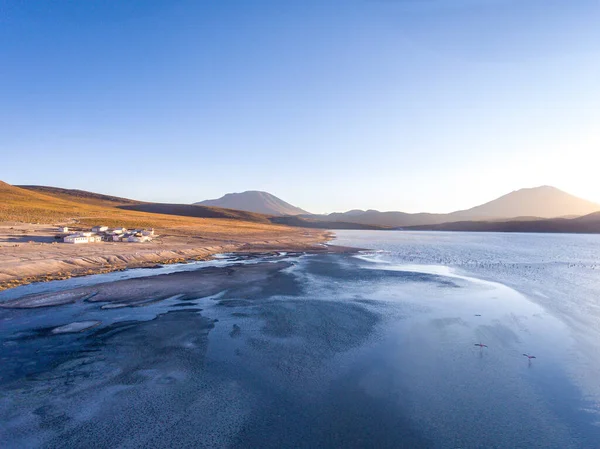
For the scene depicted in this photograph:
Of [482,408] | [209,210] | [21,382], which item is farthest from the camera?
[209,210]

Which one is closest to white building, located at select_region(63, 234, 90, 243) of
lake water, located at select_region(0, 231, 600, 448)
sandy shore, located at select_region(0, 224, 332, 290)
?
sandy shore, located at select_region(0, 224, 332, 290)

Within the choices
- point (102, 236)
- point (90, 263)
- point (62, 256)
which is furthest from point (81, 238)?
point (90, 263)

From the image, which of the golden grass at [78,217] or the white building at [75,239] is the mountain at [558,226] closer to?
the golden grass at [78,217]

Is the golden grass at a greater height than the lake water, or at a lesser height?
greater

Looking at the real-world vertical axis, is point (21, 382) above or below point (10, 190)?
below

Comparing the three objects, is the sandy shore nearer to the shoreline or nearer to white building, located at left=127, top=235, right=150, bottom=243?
the shoreline

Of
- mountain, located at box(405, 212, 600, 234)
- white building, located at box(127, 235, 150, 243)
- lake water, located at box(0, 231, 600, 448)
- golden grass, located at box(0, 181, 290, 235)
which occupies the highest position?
mountain, located at box(405, 212, 600, 234)

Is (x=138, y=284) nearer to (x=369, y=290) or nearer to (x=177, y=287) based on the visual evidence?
(x=177, y=287)

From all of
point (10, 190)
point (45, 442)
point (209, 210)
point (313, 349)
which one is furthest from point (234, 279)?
point (209, 210)
